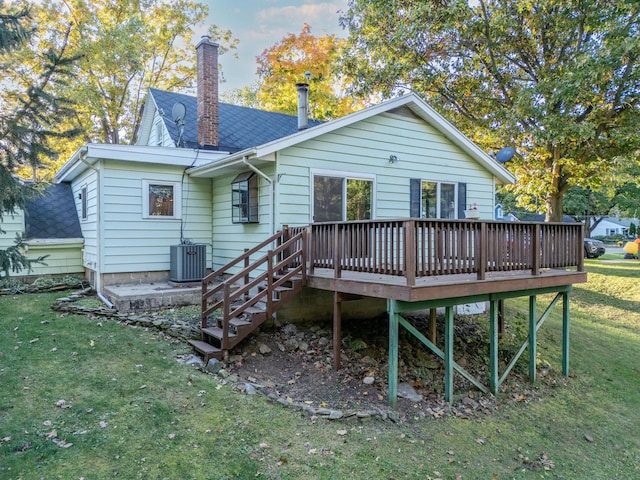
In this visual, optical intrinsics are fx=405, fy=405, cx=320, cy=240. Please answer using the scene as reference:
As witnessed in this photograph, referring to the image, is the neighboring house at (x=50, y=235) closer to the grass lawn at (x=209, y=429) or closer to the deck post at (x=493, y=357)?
the grass lawn at (x=209, y=429)

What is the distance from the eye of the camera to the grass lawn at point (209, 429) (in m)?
3.68

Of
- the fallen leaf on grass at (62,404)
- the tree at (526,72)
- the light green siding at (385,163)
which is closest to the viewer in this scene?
the fallen leaf on grass at (62,404)

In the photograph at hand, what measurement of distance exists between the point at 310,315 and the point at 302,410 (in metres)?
3.02

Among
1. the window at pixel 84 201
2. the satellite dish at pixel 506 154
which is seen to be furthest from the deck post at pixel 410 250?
the window at pixel 84 201

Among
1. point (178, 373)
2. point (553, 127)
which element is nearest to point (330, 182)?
point (178, 373)

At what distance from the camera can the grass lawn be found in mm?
3678

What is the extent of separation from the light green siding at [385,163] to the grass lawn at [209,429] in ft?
11.3

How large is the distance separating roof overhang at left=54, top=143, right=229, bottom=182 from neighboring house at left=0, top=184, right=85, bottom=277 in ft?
5.81

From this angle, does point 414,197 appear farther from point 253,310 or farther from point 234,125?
point 234,125

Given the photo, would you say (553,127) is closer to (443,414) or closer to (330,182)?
(330,182)

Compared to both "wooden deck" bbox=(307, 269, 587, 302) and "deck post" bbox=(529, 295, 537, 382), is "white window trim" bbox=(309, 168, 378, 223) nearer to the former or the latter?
"wooden deck" bbox=(307, 269, 587, 302)

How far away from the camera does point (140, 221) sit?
8945mm

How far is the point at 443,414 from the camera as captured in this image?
18.0 feet

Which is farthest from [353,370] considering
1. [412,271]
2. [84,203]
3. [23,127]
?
[84,203]
